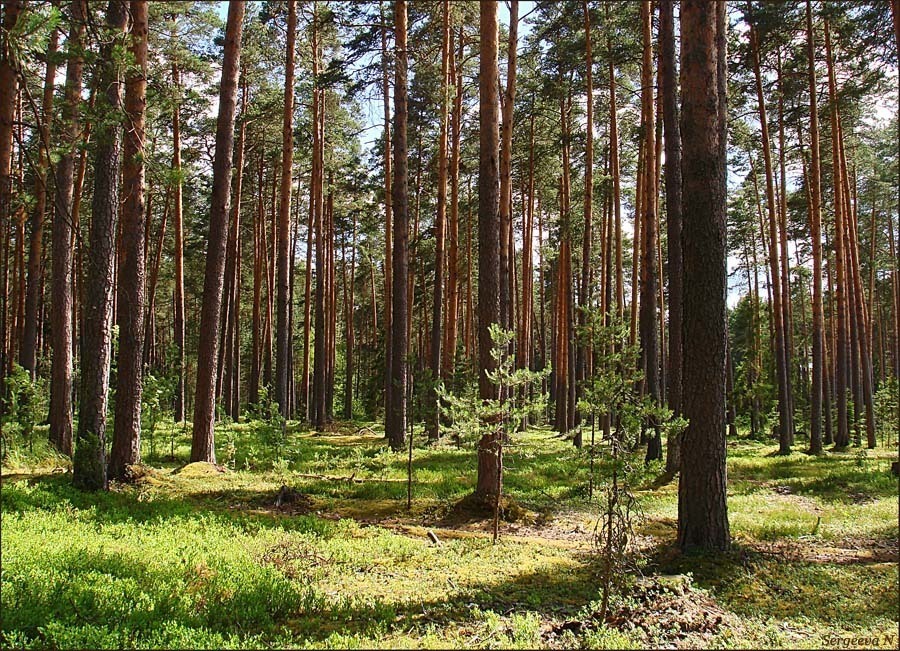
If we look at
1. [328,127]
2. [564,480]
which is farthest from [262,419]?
[328,127]

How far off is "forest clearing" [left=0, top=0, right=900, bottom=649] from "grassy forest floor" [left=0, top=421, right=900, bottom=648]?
0.15 ft

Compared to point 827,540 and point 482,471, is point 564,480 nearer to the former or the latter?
point 482,471

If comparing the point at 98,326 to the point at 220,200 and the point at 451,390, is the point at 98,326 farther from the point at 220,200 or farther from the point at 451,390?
the point at 451,390

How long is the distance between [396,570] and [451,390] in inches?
294

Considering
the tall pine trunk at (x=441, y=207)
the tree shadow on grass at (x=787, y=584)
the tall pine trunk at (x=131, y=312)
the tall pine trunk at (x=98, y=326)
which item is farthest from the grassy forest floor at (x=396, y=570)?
the tall pine trunk at (x=441, y=207)

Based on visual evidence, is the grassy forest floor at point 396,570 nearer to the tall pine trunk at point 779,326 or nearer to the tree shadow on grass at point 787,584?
the tree shadow on grass at point 787,584

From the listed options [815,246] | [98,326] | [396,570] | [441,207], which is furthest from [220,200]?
[815,246]

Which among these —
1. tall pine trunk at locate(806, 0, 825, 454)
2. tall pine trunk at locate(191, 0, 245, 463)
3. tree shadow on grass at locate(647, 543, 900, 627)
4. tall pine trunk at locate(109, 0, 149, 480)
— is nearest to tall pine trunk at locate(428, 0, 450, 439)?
tall pine trunk at locate(191, 0, 245, 463)

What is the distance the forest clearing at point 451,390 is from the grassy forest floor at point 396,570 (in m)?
0.04

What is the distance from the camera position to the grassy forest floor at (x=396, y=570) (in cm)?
446

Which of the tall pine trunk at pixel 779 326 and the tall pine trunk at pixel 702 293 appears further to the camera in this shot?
the tall pine trunk at pixel 779 326

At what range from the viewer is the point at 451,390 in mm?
13539

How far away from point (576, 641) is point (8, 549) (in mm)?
5145

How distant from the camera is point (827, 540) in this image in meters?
7.90
